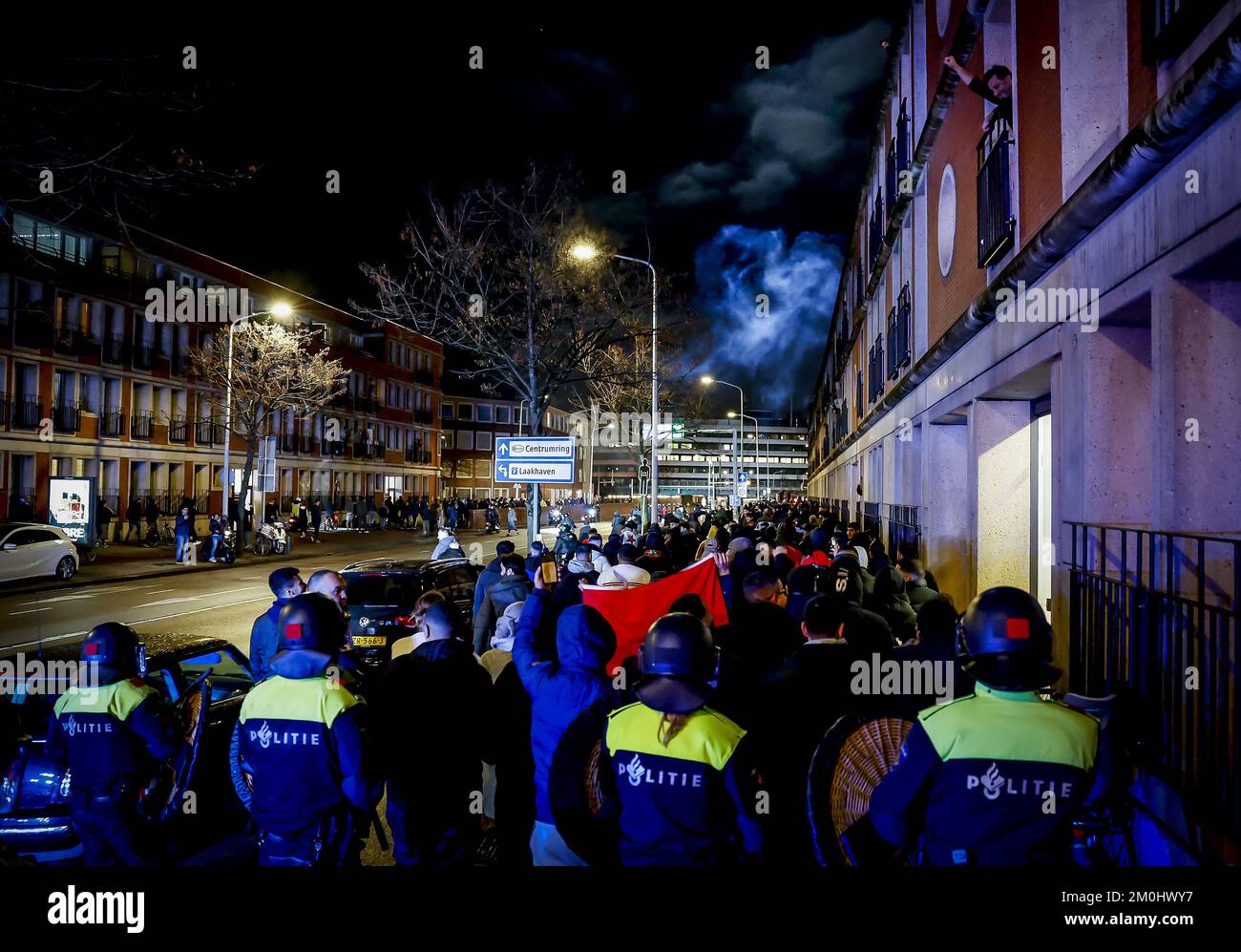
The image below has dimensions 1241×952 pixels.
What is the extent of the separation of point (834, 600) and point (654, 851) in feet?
7.12

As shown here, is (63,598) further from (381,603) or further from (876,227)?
(876,227)

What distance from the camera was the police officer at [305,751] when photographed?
144 inches

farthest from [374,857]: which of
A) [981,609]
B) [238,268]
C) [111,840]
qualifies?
[238,268]

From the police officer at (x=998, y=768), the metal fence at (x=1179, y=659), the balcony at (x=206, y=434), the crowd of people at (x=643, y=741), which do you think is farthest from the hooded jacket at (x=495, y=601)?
the balcony at (x=206, y=434)

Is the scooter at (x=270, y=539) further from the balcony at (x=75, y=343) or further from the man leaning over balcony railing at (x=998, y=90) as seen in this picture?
the man leaning over balcony railing at (x=998, y=90)

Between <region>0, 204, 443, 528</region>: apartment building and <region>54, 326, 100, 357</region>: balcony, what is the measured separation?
51 mm

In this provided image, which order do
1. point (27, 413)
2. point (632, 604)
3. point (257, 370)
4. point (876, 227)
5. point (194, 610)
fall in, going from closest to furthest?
point (632, 604), point (194, 610), point (876, 227), point (27, 413), point (257, 370)

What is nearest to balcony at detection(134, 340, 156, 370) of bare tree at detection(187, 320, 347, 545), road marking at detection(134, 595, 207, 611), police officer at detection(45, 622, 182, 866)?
bare tree at detection(187, 320, 347, 545)

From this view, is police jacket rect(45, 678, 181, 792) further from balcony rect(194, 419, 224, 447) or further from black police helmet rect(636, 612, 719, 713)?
balcony rect(194, 419, 224, 447)

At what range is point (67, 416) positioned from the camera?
3316cm

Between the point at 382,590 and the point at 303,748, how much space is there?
318 inches

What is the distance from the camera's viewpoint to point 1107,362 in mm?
6234

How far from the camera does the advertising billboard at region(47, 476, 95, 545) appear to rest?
23625mm

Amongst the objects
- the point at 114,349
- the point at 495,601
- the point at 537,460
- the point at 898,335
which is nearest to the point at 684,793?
the point at 495,601
